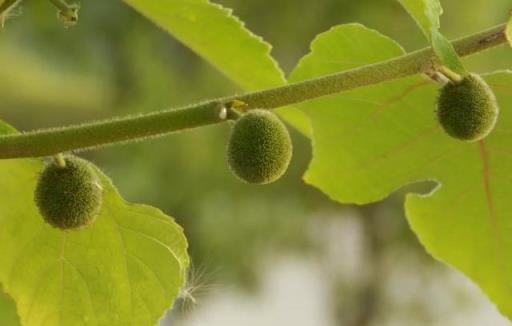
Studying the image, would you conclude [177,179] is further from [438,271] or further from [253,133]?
[253,133]

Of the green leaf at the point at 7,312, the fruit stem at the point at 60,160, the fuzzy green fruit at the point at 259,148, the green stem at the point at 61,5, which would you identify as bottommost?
the green leaf at the point at 7,312

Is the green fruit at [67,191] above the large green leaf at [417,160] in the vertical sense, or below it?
above

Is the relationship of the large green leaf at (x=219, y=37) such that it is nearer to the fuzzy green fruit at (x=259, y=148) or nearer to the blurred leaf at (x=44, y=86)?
the fuzzy green fruit at (x=259, y=148)

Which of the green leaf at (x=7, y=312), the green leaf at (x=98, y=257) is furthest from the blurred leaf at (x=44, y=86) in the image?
the green leaf at (x=98, y=257)

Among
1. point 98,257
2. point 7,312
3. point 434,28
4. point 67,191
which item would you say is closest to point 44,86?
point 7,312

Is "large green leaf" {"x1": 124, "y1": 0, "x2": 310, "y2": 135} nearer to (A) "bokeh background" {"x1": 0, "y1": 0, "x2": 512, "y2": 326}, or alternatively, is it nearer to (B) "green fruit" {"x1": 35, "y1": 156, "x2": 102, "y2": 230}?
(B) "green fruit" {"x1": 35, "y1": 156, "x2": 102, "y2": 230}

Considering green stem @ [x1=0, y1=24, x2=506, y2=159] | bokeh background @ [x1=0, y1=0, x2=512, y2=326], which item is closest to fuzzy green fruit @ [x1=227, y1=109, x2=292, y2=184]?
green stem @ [x1=0, y1=24, x2=506, y2=159]

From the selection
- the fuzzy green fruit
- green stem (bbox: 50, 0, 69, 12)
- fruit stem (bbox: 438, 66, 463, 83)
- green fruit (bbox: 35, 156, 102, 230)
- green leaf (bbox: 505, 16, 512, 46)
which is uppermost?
green leaf (bbox: 505, 16, 512, 46)
